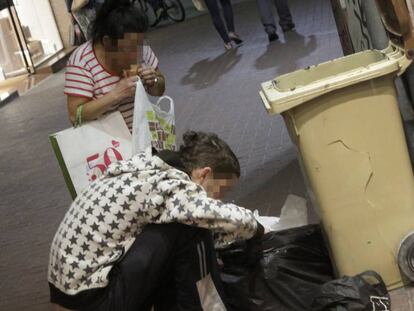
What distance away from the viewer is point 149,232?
314 centimetres

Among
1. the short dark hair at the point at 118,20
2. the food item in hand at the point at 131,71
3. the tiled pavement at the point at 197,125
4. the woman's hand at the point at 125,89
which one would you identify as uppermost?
the short dark hair at the point at 118,20

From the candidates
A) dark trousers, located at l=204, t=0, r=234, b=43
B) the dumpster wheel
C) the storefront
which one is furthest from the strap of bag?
the storefront

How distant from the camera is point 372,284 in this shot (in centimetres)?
339

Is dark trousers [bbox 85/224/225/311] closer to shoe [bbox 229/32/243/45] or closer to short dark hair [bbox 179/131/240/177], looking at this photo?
short dark hair [bbox 179/131/240/177]

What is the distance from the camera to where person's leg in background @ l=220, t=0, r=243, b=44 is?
1088cm

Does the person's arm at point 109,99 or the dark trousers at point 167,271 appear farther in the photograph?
the person's arm at point 109,99

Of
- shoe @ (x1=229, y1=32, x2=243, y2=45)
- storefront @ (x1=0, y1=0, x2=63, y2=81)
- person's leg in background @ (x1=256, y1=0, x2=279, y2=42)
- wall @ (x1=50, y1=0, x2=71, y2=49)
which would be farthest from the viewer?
wall @ (x1=50, y1=0, x2=71, y2=49)

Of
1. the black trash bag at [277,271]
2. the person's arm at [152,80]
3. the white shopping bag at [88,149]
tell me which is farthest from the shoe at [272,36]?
the black trash bag at [277,271]

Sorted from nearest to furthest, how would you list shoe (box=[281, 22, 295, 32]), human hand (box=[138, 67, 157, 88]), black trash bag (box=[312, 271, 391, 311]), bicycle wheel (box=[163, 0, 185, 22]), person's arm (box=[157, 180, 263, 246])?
person's arm (box=[157, 180, 263, 246])
black trash bag (box=[312, 271, 391, 311])
human hand (box=[138, 67, 157, 88])
shoe (box=[281, 22, 295, 32])
bicycle wheel (box=[163, 0, 185, 22])

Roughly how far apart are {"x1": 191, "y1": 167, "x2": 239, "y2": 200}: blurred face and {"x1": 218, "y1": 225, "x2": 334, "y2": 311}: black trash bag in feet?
1.10

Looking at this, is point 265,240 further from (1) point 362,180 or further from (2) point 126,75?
(2) point 126,75

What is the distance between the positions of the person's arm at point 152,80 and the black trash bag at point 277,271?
0.96m

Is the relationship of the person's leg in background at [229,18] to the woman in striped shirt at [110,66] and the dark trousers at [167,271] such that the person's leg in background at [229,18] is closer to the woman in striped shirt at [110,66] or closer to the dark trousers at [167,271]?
the woman in striped shirt at [110,66]

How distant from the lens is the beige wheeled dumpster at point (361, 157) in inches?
128
